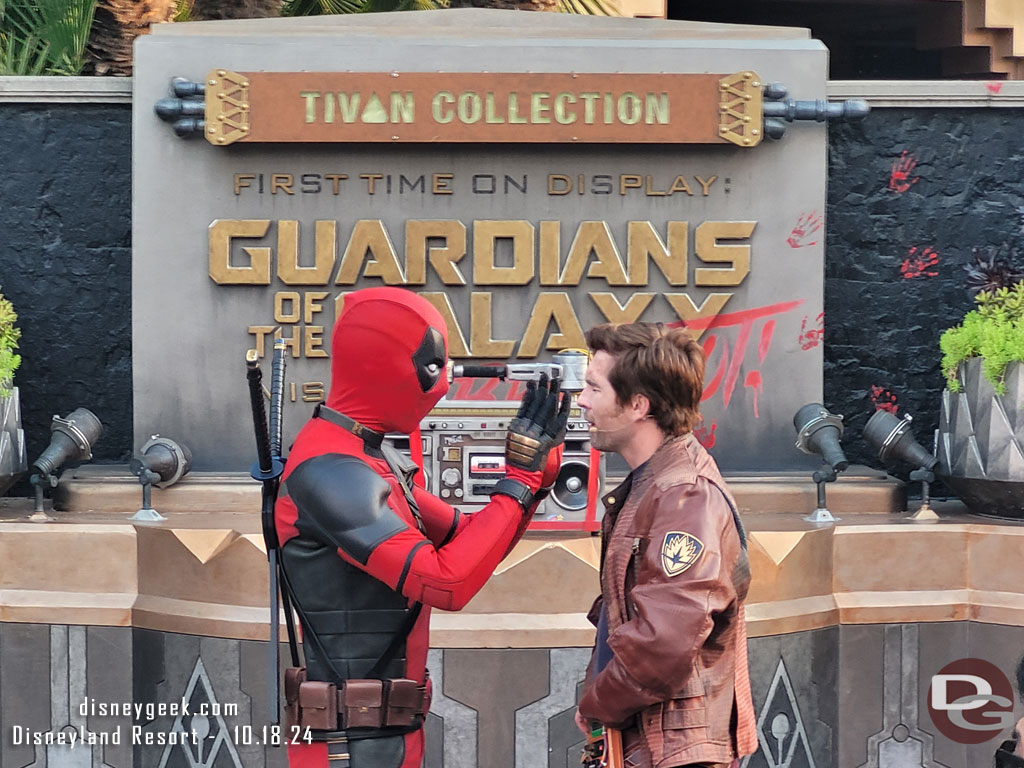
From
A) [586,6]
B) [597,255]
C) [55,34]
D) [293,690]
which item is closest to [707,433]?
[597,255]

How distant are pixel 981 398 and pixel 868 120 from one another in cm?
158

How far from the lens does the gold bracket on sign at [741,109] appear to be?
6289mm

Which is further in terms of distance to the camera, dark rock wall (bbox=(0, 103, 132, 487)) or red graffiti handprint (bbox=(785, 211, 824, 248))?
dark rock wall (bbox=(0, 103, 132, 487))

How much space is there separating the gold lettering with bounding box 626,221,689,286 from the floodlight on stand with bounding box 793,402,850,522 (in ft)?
2.84

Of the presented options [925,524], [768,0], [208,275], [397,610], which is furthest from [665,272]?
[768,0]

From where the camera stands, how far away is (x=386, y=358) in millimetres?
3723

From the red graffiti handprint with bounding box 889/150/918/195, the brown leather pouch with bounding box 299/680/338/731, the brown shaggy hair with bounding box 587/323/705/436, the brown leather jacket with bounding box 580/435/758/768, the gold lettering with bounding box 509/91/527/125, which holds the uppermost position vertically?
the gold lettering with bounding box 509/91/527/125

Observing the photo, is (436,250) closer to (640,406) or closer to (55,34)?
(640,406)

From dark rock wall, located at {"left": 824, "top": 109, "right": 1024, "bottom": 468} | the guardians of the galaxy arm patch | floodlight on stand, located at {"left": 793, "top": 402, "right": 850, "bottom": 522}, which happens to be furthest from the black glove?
dark rock wall, located at {"left": 824, "top": 109, "right": 1024, "bottom": 468}

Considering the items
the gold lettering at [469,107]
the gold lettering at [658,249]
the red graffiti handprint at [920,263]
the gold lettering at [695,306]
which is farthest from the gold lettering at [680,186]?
the red graffiti handprint at [920,263]

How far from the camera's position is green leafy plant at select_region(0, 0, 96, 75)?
820 centimetres

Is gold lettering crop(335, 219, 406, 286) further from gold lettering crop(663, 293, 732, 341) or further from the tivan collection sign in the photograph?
gold lettering crop(663, 293, 732, 341)

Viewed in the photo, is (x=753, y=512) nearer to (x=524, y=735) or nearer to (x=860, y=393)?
(x=860, y=393)

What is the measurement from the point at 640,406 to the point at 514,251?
10.5 feet
